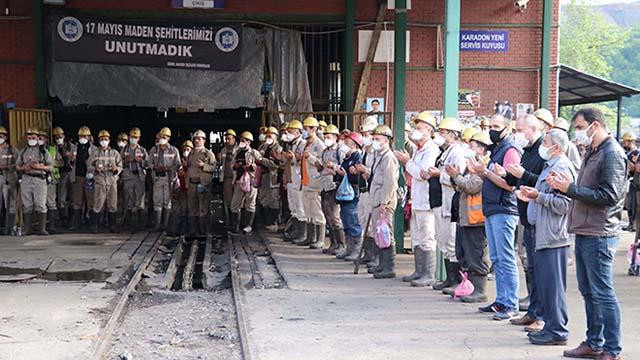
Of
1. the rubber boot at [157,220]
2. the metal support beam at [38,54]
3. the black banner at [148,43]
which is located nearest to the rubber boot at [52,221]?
the rubber boot at [157,220]

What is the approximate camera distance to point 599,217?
5961 mm

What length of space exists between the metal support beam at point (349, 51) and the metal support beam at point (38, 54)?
6.29 m

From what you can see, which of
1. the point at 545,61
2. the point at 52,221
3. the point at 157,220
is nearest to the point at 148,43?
the point at 157,220

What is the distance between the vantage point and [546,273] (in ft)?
21.8

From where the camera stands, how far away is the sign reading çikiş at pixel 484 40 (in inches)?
669

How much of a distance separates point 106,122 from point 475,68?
963 centimetres

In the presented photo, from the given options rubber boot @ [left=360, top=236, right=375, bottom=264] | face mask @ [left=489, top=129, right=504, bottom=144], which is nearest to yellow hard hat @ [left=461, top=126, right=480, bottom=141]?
face mask @ [left=489, top=129, right=504, bottom=144]

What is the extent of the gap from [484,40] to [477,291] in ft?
31.5

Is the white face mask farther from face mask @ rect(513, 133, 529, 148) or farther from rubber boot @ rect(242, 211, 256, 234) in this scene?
rubber boot @ rect(242, 211, 256, 234)

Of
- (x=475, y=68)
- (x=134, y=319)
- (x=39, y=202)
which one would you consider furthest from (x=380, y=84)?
(x=134, y=319)

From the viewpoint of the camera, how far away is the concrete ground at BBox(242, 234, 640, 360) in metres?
6.64

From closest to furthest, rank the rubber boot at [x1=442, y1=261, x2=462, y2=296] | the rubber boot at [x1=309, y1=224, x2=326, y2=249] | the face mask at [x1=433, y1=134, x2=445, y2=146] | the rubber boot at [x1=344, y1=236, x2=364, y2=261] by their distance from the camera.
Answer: the rubber boot at [x1=442, y1=261, x2=462, y2=296], the face mask at [x1=433, y1=134, x2=445, y2=146], the rubber boot at [x1=344, y1=236, x2=364, y2=261], the rubber boot at [x1=309, y1=224, x2=326, y2=249]

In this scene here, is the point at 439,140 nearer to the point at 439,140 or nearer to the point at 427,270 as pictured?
the point at 439,140

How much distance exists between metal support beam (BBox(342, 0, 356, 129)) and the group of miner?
1755 mm
